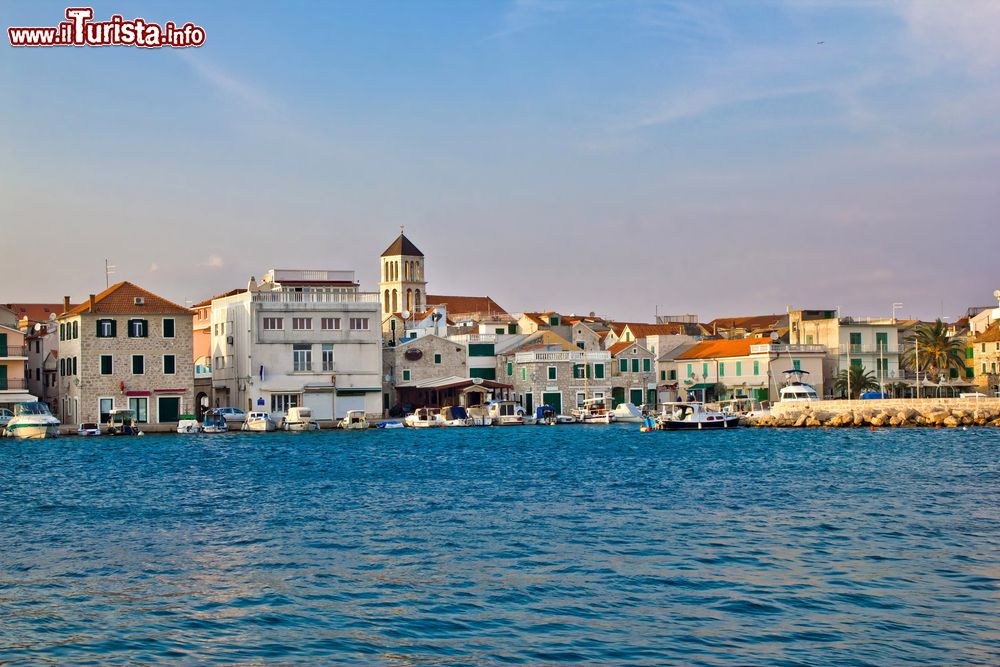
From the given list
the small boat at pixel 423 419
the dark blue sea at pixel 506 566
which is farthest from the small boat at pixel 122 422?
the dark blue sea at pixel 506 566

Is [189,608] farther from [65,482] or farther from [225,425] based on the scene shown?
[225,425]

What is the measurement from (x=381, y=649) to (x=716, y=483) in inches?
790

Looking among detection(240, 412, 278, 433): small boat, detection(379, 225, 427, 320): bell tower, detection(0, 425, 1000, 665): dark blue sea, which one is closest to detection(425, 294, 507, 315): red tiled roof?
detection(379, 225, 427, 320): bell tower

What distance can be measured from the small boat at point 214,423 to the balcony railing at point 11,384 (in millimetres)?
10059

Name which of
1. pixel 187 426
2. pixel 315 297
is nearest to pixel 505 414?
pixel 315 297

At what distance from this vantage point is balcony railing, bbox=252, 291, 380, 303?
221 ft

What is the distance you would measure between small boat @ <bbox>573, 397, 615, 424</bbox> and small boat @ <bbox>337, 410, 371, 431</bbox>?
48.2ft

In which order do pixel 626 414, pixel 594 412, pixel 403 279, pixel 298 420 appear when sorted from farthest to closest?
1. pixel 403 279
2. pixel 594 412
3. pixel 626 414
4. pixel 298 420

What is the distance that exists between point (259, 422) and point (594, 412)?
2278 centimetres

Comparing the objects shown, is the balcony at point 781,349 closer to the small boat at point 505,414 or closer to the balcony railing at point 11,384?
the small boat at point 505,414

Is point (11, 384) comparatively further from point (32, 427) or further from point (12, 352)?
point (32, 427)

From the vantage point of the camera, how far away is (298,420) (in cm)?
6412

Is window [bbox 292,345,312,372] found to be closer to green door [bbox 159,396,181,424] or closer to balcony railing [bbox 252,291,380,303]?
balcony railing [bbox 252,291,380,303]

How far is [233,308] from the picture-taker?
69.9 m
